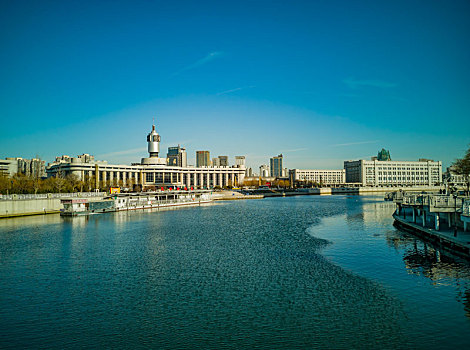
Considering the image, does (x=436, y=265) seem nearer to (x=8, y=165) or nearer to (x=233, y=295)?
(x=233, y=295)

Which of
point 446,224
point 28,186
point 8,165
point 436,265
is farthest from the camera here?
point 8,165

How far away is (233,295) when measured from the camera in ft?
59.3

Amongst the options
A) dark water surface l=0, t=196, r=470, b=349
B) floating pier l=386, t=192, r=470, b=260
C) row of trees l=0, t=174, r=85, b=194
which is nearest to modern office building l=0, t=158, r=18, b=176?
row of trees l=0, t=174, r=85, b=194

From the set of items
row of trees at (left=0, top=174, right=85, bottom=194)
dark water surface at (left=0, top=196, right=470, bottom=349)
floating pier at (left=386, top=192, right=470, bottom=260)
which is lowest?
dark water surface at (left=0, top=196, right=470, bottom=349)

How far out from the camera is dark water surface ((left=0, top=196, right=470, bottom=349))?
A: 44.2ft

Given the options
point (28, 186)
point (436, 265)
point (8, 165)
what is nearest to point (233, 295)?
point (436, 265)

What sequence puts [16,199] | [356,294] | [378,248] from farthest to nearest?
[16,199], [378,248], [356,294]

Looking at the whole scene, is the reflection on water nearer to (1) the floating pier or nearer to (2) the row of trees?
(1) the floating pier

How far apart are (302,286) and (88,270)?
14.1 meters

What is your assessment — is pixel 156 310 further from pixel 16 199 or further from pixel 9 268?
pixel 16 199

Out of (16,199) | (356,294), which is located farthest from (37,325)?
(16,199)

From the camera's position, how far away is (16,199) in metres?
59.2

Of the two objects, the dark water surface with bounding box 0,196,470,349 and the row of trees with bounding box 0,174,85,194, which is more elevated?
the row of trees with bounding box 0,174,85,194

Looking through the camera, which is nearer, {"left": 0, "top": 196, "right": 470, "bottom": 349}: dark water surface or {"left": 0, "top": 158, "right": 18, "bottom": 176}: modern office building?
{"left": 0, "top": 196, "right": 470, "bottom": 349}: dark water surface
